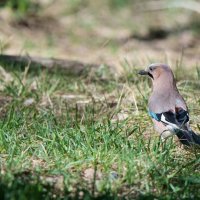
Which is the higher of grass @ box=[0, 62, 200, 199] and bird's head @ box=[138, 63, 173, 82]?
bird's head @ box=[138, 63, 173, 82]

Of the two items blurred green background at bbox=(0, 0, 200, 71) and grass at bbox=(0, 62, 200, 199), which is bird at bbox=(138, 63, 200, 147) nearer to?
grass at bbox=(0, 62, 200, 199)

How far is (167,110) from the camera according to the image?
5.71 m

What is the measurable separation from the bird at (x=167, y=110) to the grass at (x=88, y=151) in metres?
0.10

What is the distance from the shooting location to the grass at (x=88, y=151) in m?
4.45

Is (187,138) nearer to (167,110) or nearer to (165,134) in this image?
(165,134)

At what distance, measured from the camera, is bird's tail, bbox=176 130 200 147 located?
5355 mm

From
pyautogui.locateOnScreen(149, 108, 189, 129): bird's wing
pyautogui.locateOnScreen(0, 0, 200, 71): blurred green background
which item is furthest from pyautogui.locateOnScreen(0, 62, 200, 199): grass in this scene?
pyautogui.locateOnScreen(0, 0, 200, 71): blurred green background

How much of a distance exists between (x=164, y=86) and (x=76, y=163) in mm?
1553

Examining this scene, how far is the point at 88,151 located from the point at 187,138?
0.82 metres

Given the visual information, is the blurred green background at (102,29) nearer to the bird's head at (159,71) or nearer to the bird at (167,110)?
the bird's head at (159,71)

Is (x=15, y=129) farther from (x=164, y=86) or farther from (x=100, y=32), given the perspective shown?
(x=100, y=32)

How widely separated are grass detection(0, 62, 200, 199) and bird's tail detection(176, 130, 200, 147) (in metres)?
0.06

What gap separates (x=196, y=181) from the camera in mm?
4645

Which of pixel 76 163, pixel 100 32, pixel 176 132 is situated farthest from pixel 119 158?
pixel 100 32
